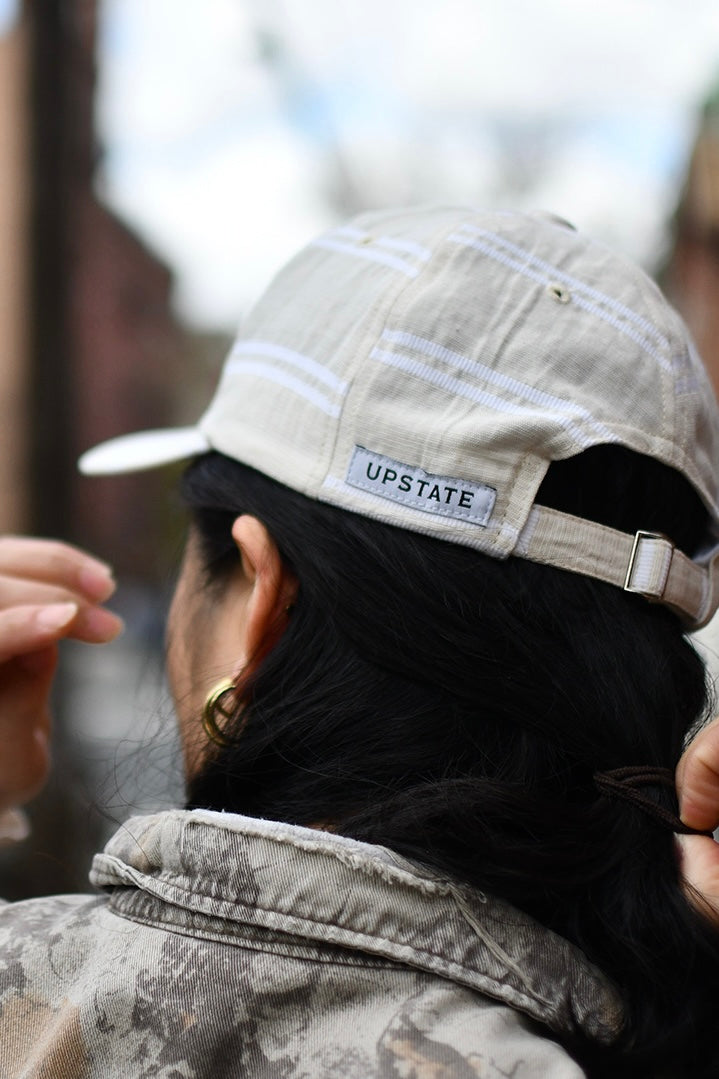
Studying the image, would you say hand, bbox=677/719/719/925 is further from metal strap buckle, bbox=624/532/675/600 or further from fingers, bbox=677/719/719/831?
metal strap buckle, bbox=624/532/675/600

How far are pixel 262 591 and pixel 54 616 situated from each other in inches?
18.5

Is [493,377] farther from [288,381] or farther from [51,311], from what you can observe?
[51,311]

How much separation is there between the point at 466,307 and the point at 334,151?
12.1ft

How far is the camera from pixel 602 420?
1119 millimetres

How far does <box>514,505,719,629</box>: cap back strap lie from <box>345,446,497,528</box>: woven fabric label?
0.06 metres

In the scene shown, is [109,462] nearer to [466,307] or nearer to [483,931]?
[466,307]

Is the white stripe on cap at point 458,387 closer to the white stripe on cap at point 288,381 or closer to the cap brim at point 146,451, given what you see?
the white stripe on cap at point 288,381

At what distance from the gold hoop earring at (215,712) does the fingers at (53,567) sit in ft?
1.83

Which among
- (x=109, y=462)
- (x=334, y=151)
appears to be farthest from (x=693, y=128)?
(x=109, y=462)

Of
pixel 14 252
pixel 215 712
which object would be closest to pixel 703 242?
pixel 14 252

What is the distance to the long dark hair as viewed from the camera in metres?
1.03

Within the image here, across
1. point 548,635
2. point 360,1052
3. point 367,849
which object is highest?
point 548,635

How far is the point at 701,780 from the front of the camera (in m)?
1.04

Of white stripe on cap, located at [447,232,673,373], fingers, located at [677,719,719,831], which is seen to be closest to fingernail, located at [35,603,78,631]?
white stripe on cap, located at [447,232,673,373]
